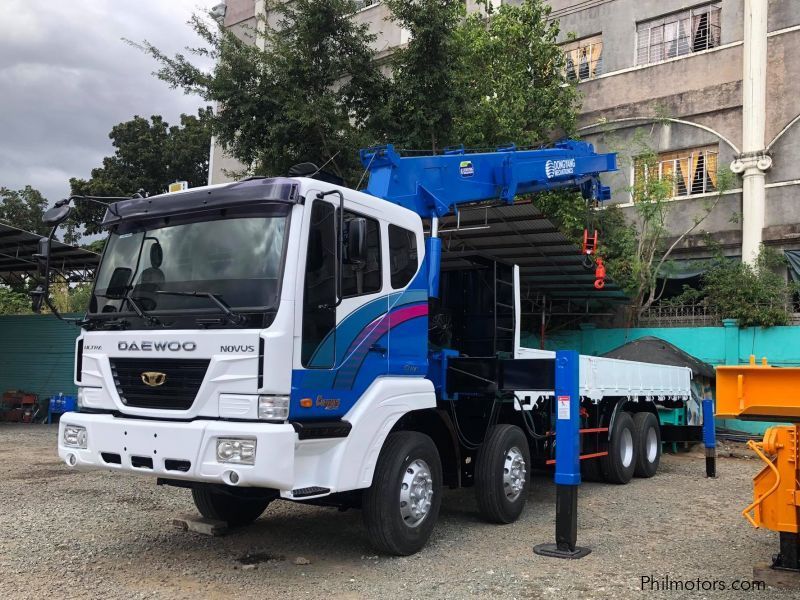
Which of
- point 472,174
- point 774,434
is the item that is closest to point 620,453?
point 472,174

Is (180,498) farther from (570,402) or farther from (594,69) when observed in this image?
(594,69)

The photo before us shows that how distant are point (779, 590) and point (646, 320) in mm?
13197

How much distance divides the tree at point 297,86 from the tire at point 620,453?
6.80 metres

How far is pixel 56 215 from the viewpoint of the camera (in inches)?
223

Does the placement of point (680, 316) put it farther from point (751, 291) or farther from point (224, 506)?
point (224, 506)

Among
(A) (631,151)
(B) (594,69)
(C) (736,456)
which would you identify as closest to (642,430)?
(C) (736,456)

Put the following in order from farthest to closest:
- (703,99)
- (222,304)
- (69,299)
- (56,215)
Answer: (69,299) < (703,99) < (56,215) < (222,304)

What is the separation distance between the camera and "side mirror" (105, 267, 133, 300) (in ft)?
18.6

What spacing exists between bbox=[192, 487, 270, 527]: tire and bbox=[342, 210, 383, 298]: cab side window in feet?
7.89

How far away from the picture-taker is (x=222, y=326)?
16.6ft

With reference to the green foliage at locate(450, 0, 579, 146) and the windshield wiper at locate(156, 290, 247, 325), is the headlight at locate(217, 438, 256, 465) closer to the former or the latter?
the windshield wiper at locate(156, 290, 247, 325)

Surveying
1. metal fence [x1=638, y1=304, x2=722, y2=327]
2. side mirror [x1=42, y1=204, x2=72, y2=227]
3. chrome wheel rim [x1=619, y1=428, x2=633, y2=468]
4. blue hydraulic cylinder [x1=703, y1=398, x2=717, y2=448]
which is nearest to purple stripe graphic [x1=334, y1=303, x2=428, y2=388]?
side mirror [x1=42, y1=204, x2=72, y2=227]

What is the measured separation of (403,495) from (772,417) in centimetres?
283

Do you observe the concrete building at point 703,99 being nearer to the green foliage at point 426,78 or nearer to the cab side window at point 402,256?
the green foliage at point 426,78
